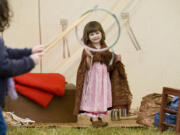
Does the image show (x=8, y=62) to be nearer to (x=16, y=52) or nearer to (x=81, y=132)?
(x=16, y=52)

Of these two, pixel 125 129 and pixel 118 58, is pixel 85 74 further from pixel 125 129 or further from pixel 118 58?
pixel 125 129

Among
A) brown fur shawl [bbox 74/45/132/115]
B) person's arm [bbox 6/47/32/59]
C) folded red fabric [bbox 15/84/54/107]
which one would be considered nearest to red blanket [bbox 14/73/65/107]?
folded red fabric [bbox 15/84/54/107]

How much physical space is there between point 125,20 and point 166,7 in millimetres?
485

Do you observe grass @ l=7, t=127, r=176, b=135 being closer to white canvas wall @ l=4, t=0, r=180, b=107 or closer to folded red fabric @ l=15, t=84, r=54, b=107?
folded red fabric @ l=15, t=84, r=54, b=107

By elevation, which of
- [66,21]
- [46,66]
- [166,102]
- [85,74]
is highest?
[66,21]

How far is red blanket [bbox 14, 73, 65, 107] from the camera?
242 cm

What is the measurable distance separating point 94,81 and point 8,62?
48.7 inches

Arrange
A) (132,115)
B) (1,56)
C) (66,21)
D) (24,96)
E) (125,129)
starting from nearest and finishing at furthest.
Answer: (1,56)
(125,129)
(24,96)
(132,115)
(66,21)

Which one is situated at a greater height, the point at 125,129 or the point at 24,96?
the point at 24,96

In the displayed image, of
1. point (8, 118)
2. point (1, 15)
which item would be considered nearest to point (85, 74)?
point (8, 118)

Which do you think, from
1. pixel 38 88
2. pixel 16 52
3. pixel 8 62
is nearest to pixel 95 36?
pixel 38 88

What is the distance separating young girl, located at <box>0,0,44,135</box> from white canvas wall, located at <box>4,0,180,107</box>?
1.73m

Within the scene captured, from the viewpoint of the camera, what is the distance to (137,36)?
313 cm

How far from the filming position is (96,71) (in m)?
2.33
